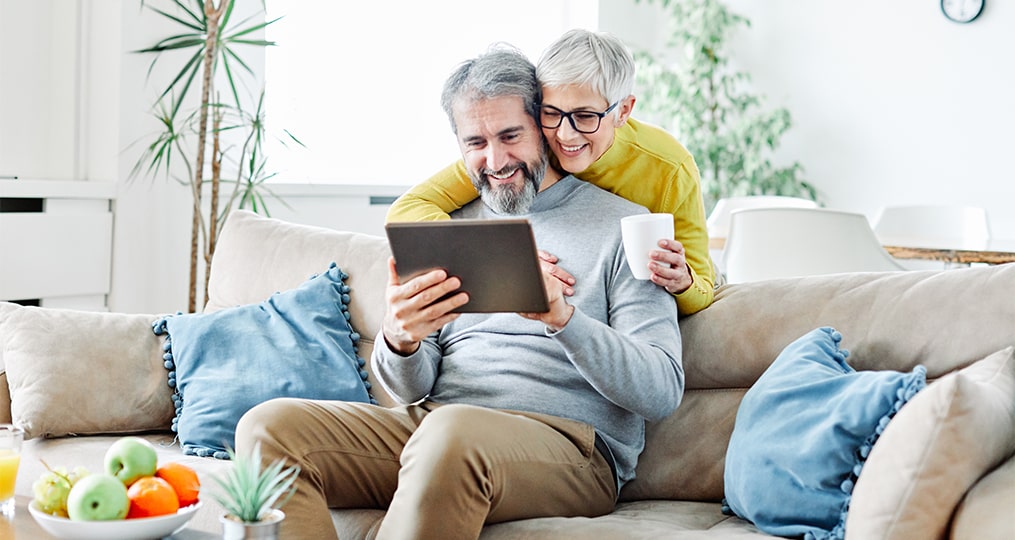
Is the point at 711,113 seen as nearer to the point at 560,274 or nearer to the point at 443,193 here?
the point at 443,193

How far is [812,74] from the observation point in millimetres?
5637

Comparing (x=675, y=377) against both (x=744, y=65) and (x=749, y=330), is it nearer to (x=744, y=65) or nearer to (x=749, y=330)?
(x=749, y=330)

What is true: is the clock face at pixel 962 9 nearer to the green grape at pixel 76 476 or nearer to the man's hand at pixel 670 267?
the man's hand at pixel 670 267

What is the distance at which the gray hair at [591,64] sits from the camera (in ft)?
6.45

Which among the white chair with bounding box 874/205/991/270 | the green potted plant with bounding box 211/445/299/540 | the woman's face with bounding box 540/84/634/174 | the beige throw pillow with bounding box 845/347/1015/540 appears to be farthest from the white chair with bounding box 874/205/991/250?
the green potted plant with bounding box 211/445/299/540

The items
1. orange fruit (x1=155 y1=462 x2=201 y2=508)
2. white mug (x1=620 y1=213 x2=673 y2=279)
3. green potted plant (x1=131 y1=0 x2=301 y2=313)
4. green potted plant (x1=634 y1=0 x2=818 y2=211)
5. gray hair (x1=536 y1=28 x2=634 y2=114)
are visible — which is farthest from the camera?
green potted plant (x1=634 y1=0 x2=818 y2=211)

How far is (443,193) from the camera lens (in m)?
2.17

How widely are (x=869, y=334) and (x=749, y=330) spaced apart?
22 cm

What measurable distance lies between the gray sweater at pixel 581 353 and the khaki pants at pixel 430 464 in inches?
2.1

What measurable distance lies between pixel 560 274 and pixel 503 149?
0.86ft

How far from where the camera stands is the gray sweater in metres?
1.77

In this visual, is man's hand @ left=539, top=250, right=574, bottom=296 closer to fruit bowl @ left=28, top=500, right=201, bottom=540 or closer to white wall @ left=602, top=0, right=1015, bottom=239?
fruit bowl @ left=28, top=500, right=201, bottom=540

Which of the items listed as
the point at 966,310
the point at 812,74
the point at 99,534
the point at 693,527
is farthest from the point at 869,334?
the point at 812,74

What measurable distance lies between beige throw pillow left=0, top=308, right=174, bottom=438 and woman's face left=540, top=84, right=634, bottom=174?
1.01 meters
